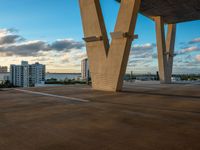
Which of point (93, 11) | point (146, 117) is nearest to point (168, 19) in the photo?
point (93, 11)

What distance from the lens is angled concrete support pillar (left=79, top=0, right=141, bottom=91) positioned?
522 inches

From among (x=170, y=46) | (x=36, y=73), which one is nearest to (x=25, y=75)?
(x=36, y=73)

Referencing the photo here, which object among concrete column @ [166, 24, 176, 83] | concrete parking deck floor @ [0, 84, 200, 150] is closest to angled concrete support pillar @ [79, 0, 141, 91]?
concrete parking deck floor @ [0, 84, 200, 150]

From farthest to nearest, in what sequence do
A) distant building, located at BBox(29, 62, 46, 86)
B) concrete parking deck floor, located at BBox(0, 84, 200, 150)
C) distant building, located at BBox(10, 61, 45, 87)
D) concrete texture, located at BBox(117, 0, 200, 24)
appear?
distant building, located at BBox(29, 62, 46, 86) → distant building, located at BBox(10, 61, 45, 87) → concrete texture, located at BBox(117, 0, 200, 24) → concrete parking deck floor, located at BBox(0, 84, 200, 150)

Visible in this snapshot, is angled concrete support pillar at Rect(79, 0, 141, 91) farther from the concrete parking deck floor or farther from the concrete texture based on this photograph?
the concrete parking deck floor

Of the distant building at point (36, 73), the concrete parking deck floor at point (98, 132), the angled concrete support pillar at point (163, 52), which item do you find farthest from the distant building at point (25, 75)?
the concrete parking deck floor at point (98, 132)

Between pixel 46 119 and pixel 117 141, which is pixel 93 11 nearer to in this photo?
pixel 46 119

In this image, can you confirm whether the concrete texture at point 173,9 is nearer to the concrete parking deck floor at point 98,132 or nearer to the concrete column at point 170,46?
the concrete column at point 170,46

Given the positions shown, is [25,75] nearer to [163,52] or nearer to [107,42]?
[163,52]

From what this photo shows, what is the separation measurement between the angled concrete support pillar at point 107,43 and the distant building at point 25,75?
9289 cm

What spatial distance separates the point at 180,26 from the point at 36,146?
33.5 metres

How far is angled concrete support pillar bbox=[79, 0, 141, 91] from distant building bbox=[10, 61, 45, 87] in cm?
9289

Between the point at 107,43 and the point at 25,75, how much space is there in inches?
4078

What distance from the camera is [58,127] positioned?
4.40 meters
